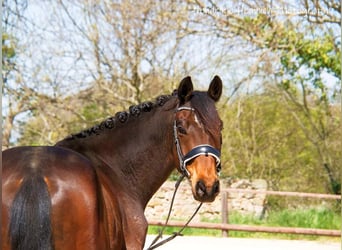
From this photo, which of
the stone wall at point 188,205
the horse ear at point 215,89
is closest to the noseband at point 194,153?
the horse ear at point 215,89

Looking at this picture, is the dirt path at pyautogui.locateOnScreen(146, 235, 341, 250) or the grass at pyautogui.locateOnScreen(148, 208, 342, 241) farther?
the grass at pyautogui.locateOnScreen(148, 208, 342, 241)

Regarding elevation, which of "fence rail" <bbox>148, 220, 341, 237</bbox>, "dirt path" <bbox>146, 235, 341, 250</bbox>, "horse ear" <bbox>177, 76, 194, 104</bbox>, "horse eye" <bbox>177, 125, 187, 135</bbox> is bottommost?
"dirt path" <bbox>146, 235, 341, 250</bbox>

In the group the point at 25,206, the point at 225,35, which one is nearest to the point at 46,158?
the point at 25,206

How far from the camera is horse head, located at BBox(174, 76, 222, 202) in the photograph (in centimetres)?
350

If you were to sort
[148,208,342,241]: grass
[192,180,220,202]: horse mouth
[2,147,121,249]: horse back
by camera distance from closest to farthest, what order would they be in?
[2,147,121,249]: horse back < [192,180,220,202]: horse mouth < [148,208,342,241]: grass

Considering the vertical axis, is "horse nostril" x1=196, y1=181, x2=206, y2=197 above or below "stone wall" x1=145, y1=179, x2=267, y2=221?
Result: above

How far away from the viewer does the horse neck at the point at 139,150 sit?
157 inches

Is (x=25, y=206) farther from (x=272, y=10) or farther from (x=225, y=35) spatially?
(x=225, y=35)

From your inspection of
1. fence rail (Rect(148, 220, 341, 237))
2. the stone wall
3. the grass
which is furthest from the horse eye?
the stone wall

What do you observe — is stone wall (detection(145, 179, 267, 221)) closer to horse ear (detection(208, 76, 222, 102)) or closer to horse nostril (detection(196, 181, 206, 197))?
horse ear (detection(208, 76, 222, 102))

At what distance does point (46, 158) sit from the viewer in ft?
10.2

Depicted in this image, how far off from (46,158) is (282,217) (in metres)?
11.4

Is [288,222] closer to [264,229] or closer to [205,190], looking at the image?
[264,229]

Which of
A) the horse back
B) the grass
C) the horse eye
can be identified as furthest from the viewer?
the grass
